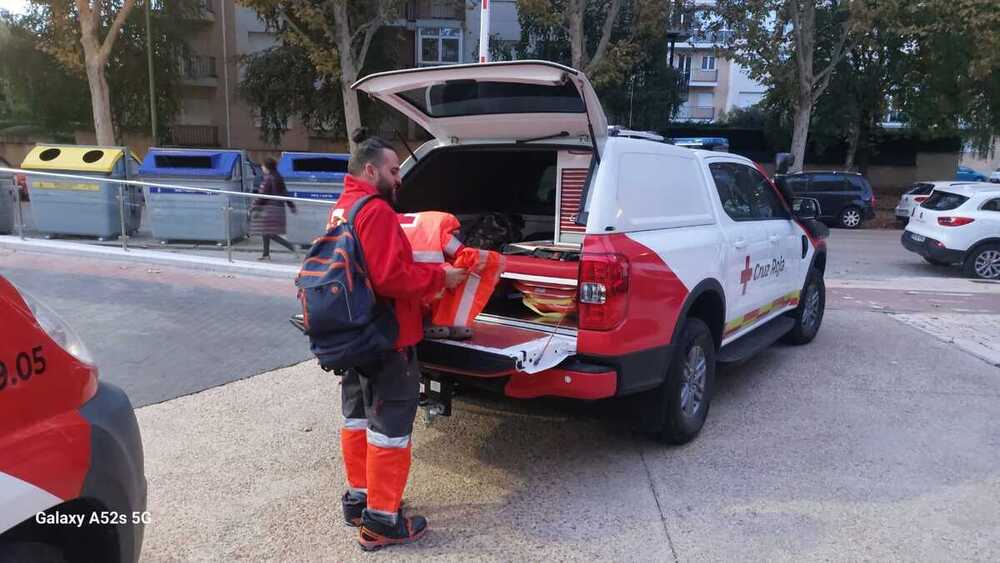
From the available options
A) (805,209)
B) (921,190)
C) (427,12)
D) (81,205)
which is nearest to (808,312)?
(805,209)

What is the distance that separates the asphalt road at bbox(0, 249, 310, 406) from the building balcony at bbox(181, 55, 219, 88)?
2383 centimetres

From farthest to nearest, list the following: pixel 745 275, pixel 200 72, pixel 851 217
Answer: pixel 200 72, pixel 851 217, pixel 745 275

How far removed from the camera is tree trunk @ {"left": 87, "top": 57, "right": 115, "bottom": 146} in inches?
770

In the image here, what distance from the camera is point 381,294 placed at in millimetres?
3125

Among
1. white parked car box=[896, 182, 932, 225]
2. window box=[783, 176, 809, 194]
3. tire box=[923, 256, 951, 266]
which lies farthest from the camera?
white parked car box=[896, 182, 932, 225]

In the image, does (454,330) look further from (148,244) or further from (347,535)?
(148,244)

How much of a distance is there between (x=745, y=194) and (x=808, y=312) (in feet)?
6.89

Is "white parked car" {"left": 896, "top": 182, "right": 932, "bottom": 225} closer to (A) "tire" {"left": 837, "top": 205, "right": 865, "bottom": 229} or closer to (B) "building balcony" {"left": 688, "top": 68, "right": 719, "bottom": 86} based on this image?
(A) "tire" {"left": 837, "top": 205, "right": 865, "bottom": 229}

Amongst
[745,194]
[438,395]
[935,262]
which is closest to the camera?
[438,395]

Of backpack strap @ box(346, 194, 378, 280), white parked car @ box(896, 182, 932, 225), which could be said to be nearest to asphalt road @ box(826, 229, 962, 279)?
white parked car @ box(896, 182, 932, 225)

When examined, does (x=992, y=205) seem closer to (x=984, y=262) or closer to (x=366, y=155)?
(x=984, y=262)

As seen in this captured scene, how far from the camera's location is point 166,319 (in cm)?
702

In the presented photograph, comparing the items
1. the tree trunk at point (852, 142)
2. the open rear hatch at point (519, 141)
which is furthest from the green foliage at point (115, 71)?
the open rear hatch at point (519, 141)

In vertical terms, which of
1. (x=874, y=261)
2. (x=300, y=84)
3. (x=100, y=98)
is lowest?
(x=874, y=261)
